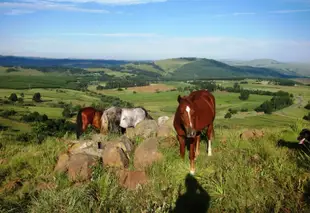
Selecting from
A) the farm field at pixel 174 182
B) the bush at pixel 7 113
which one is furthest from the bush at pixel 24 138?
the bush at pixel 7 113

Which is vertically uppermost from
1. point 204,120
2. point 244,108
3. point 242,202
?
point 204,120

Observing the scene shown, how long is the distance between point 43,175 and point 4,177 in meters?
0.98

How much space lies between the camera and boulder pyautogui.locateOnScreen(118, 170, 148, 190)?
671cm

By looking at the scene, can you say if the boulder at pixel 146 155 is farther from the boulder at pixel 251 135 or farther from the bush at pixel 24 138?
the bush at pixel 24 138

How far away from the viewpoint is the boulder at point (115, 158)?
770cm

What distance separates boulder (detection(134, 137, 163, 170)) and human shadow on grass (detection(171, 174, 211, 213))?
149 centimetres

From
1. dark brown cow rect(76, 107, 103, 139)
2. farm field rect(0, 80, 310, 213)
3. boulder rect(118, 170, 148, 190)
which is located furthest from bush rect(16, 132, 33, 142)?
boulder rect(118, 170, 148, 190)

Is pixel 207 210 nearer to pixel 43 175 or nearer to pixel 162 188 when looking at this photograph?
pixel 162 188

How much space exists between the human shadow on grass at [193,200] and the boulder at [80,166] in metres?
2.46

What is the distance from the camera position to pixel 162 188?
6.36 meters

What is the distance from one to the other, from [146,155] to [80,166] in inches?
69.6

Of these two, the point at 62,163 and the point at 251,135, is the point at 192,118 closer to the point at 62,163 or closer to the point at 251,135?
the point at 62,163

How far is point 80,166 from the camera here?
725 centimetres

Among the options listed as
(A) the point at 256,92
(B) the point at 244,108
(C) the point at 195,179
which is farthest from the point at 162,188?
(A) the point at 256,92
